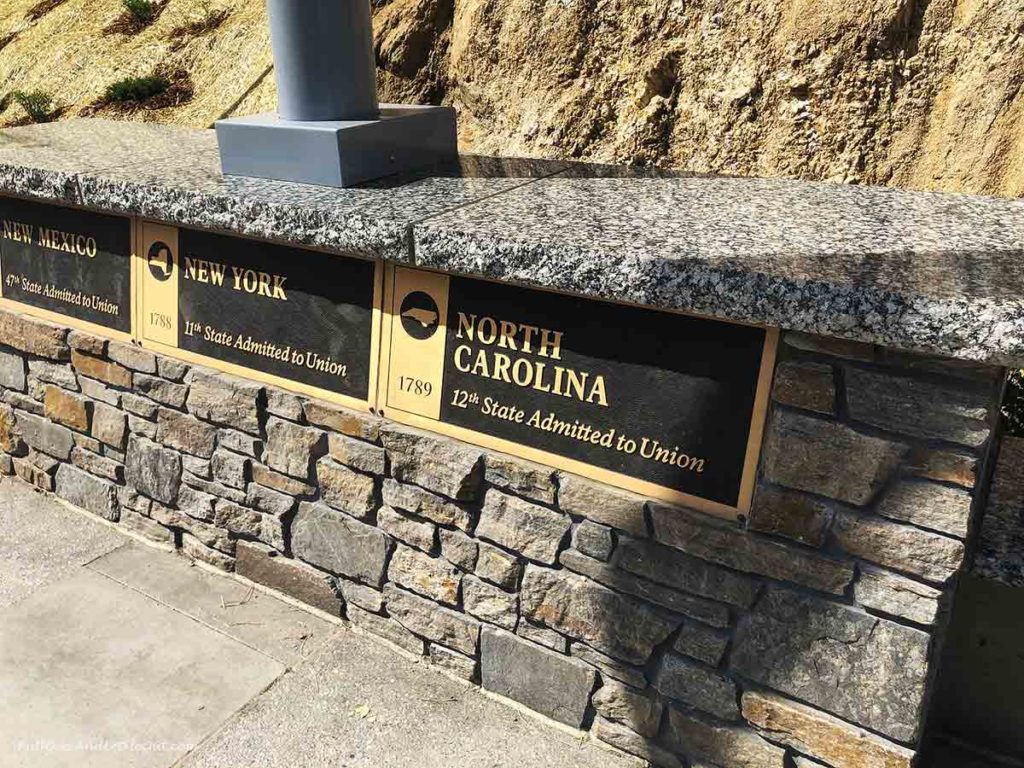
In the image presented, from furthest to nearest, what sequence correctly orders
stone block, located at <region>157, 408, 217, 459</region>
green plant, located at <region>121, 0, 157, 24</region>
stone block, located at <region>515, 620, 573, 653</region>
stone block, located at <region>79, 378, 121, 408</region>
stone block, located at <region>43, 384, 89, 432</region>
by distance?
green plant, located at <region>121, 0, 157, 24</region>
stone block, located at <region>43, 384, 89, 432</region>
stone block, located at <region>79, 378, 121, 408</region>
stone block, located at <region>157, 408, 217, 459</region>
stone block, located at <region>515, 620, 573, 653</region>

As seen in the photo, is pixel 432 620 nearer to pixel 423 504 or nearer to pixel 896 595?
pixel 423 504

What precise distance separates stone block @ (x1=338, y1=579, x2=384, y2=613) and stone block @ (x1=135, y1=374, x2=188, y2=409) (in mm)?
882

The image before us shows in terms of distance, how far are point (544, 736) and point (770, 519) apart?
1.00 metres

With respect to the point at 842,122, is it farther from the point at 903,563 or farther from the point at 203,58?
the point at 203,58

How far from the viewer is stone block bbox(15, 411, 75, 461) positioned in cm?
360

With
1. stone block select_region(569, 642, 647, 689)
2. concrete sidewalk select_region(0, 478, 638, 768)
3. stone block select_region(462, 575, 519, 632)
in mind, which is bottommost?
concrete sidewalk select_region(0, 478, 638, 768)

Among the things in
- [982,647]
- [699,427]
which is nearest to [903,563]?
[699,427]

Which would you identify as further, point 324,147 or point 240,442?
point 240,442

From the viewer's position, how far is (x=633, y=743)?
2.52 m

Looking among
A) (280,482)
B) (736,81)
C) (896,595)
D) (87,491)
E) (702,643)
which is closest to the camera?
(896,595)

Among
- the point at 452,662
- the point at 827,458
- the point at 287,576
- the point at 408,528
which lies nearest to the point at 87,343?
the point at 287,576

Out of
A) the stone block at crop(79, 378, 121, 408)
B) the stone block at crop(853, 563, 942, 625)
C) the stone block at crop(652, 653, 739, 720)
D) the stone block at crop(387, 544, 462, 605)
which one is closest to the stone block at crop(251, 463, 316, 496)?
the stone block at crop(387, 544, 462, 605)

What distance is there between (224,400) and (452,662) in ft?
3.86

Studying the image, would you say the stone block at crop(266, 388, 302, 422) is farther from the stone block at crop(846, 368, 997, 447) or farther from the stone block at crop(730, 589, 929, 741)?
the stone block at crop(846, 368, 997, 447)
